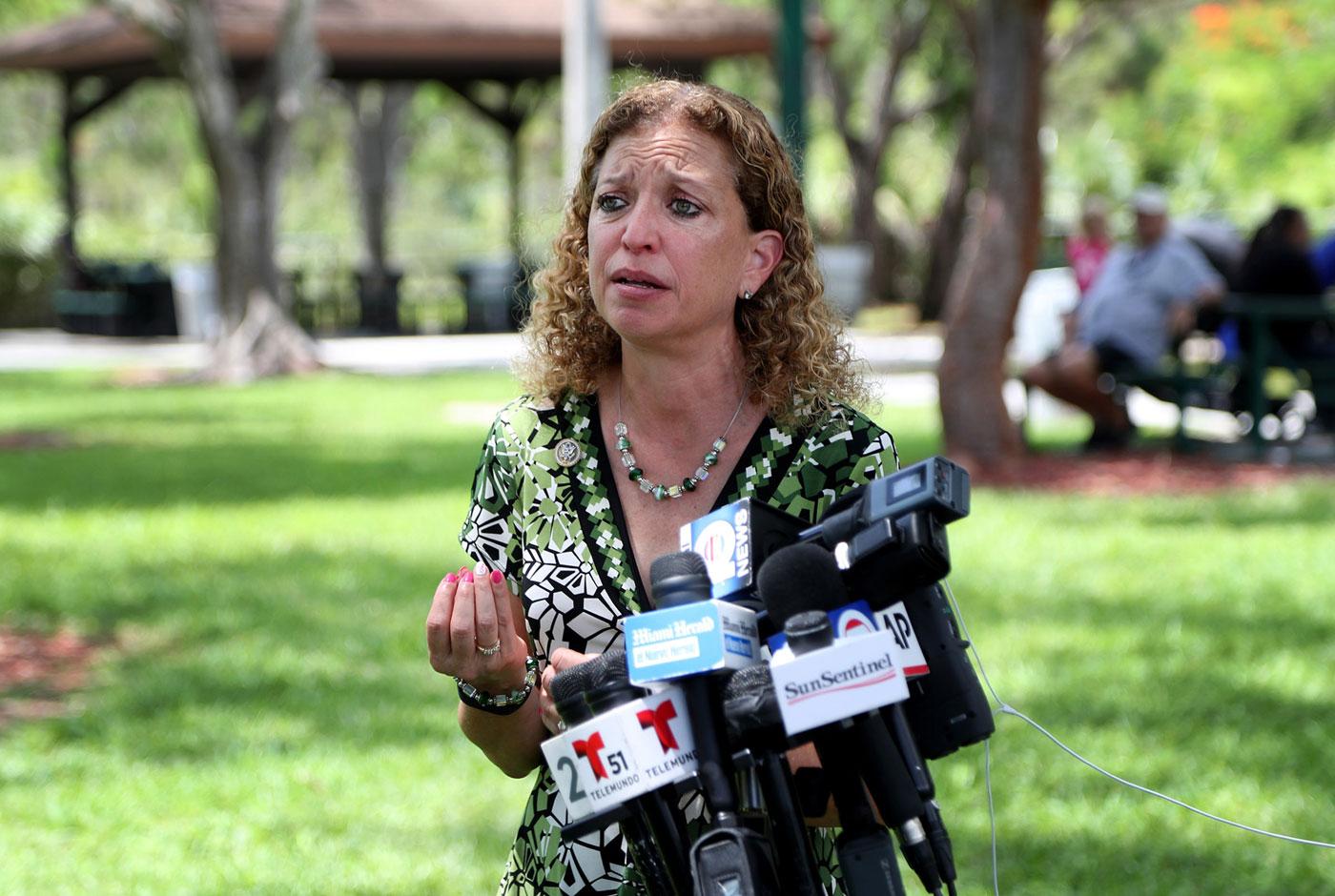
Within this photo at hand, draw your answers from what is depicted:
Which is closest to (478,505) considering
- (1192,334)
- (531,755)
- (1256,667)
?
(531,755)

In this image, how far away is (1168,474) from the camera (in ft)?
38.6

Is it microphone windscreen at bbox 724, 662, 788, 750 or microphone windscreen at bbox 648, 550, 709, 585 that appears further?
microphone windscreen at bbox 648, 550, 709, 585

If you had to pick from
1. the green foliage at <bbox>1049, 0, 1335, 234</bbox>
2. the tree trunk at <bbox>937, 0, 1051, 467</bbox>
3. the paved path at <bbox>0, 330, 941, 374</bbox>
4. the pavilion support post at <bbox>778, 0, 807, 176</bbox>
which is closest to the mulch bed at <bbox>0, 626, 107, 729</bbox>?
the tree trunk at <bbox>937, 0, 1051, 467</bbox>

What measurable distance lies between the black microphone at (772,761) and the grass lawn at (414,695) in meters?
2.88

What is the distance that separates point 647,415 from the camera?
116 inches

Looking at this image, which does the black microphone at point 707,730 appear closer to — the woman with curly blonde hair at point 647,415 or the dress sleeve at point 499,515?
the woman with curly blonde hair at point 647,415

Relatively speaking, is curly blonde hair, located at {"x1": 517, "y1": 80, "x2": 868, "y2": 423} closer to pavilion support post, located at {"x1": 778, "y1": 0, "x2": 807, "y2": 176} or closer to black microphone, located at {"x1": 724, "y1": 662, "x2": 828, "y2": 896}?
black microphone, located at {"x1": 724, "y1": 662, "x2": 828, "y2": 896}

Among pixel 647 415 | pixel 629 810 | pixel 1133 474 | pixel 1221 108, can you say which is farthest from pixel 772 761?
pixel 1221 108

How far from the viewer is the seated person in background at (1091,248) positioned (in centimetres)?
1488

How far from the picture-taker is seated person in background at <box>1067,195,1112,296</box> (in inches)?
586

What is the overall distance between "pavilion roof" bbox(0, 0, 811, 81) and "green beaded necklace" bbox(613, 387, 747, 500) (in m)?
23.4

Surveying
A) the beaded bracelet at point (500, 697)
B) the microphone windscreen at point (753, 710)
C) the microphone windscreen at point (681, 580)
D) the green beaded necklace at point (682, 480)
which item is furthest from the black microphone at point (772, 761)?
the green beaded necklace at point (682, 480)

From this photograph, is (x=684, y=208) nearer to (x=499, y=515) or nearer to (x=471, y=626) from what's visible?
(x=499, y=515)

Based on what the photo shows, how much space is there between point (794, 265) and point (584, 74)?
1339 cm
